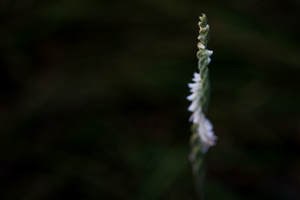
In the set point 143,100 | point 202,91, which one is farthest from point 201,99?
point 143,100

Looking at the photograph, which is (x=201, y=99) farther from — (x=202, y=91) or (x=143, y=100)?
(x=143, y=100)

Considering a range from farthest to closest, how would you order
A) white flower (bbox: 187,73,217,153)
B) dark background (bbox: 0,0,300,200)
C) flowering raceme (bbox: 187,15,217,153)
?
dark background (bbox: 0,0,300,200) → white flower (bbox: 187,73,217,153) → flowering raceme (bbox: 187,15,217,153)

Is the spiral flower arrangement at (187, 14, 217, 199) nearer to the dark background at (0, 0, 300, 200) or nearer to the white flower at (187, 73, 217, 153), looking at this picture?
the white flower at (187, 73, 217, 153)

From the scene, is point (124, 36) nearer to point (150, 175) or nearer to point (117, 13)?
point (117, 13)

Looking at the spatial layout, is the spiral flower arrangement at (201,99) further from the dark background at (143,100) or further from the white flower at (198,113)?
the dark background at (143,100)

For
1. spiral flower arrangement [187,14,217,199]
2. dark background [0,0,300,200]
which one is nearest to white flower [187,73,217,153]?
spiral flower arrangement [187,14,217,199]

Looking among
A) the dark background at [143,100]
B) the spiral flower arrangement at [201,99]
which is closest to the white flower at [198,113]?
the spiral flower arrangement at [201,99]
